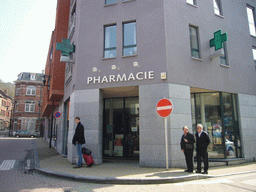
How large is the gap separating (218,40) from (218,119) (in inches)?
164

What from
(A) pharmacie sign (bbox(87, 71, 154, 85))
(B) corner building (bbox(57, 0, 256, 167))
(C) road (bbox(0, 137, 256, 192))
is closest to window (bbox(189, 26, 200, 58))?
(B) corner building (bbox(57, 0, 256, 167))

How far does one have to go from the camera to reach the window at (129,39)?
10.1 meters

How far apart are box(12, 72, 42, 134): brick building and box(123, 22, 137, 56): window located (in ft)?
152

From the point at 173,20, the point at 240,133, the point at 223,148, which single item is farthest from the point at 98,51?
the point at 240,133

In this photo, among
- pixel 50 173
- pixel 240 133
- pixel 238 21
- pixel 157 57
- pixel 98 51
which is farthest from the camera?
pixel 238 21

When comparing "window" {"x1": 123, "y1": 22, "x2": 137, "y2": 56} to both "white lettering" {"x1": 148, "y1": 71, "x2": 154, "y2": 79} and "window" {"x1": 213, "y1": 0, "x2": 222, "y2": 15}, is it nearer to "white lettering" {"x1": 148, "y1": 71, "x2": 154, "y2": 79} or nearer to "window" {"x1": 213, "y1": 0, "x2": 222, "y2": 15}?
"white lettering" {"x1": 148, "y1": 71, "x2": 154, "y2": 79}

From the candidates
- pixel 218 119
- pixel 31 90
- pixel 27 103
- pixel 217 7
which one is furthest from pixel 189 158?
pixel 31 90

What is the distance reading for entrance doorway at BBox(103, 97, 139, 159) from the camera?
475 inches

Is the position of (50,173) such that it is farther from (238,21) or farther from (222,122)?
(238,21)

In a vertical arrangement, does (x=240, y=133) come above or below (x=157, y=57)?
below

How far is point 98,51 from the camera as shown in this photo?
10438mm

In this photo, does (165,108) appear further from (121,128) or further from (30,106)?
(30,106)

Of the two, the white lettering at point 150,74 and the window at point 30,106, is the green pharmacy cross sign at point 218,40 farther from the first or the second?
the window at point 30,106

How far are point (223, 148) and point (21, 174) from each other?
9.43 metres
